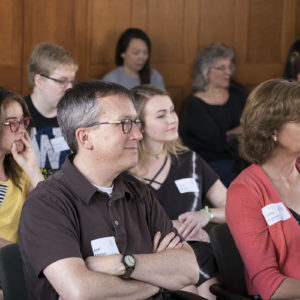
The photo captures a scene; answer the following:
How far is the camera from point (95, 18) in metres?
5.31

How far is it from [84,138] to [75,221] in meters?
0.31

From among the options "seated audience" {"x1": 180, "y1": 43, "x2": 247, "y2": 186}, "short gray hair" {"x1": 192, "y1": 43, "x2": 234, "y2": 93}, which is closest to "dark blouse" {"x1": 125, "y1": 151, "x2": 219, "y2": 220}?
"seated audience" {"x1": 180, "y1": 43, "x2": 247, "y2": 186}

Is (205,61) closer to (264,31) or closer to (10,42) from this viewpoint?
(264,31)

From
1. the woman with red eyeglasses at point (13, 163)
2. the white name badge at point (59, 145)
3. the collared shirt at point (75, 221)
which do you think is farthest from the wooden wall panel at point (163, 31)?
the collared shirt at point (75, 221)

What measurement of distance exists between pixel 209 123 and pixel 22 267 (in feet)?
11.7

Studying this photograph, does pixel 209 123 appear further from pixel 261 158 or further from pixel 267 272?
pixel 267 272

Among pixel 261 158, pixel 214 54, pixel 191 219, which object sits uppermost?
pixel 214 54

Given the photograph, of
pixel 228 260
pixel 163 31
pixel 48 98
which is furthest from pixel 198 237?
pixel 163 31

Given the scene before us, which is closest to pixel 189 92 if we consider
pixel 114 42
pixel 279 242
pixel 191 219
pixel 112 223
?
pixel 114 42

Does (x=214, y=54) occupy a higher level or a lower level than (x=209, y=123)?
higher

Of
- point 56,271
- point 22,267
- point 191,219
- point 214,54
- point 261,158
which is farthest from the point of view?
point 214,54

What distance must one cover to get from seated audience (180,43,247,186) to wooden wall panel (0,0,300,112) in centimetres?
30

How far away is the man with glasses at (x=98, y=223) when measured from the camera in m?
1.78

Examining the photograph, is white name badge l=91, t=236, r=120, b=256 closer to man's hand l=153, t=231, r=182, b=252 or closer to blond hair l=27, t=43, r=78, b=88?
man's hand l=153, t=231, r=182, b=252
